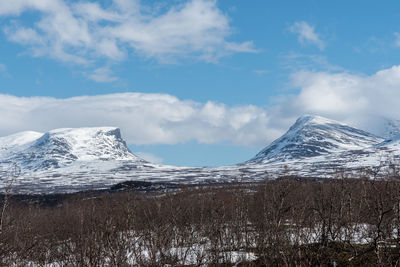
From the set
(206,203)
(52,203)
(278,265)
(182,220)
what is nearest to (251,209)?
(206,203)

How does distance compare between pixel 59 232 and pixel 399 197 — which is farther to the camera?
pixel 59 232

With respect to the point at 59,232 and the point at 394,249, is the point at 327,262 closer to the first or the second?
the point at 394,249

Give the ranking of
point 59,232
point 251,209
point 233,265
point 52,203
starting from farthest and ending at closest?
1. point 52,203
2. point 251,209
3. point 59,232
4. point 233,265

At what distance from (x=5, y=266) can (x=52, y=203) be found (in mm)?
105772

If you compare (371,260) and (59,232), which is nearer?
(371,260)

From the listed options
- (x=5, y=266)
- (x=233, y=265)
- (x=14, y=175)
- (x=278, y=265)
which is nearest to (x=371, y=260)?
(x=278, y=265)

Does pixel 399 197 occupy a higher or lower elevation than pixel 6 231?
higher

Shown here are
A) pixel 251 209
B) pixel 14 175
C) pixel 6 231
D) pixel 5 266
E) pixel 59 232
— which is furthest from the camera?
pixel 251 209

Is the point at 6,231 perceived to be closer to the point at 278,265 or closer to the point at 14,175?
the point at 14,175

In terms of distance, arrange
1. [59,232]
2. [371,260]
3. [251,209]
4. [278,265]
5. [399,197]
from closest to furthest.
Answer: [399,197]
[371,260]
[278,265]
[59,232]
[251,209]

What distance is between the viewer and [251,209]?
195 ft

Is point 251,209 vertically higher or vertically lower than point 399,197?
lower

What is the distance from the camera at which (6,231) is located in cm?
2092

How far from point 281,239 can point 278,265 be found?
4.55 ft
